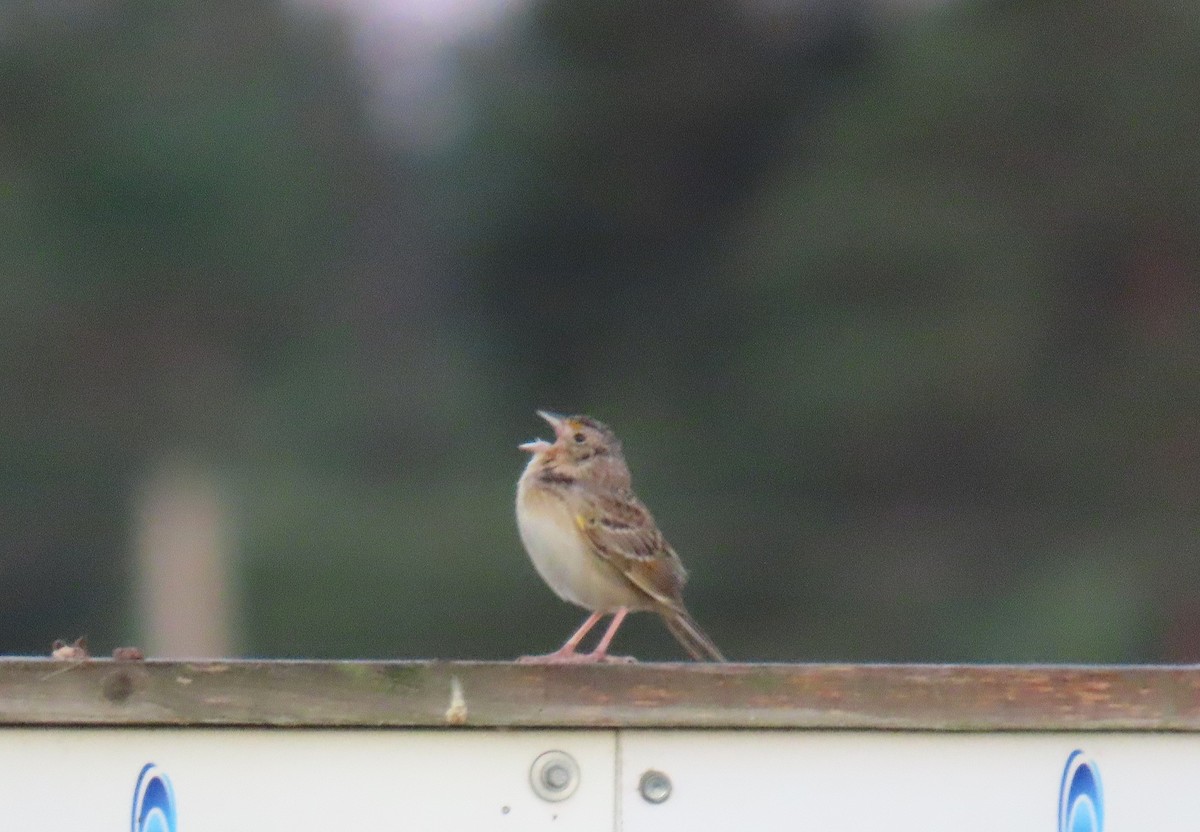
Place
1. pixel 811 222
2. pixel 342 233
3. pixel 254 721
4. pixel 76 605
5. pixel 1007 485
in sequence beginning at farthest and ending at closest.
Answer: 1. pixel 342 233
2. pixel 811 222
3. pixel 1007 485
4. pixel 76 605
5. pixel 254 721

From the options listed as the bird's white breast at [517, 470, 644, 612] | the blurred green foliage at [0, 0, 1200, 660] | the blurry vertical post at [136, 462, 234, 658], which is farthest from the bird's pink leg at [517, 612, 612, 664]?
the blurred green foliage at [0, 0, 1200, 660]

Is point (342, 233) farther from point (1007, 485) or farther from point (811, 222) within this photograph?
point (1007, 485)

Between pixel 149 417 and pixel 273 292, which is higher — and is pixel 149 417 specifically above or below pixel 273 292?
below

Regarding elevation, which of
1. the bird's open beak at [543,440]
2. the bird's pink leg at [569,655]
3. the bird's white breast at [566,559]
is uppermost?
the bird's open beak at [543,440]

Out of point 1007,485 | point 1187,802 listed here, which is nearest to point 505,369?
point 1007,485

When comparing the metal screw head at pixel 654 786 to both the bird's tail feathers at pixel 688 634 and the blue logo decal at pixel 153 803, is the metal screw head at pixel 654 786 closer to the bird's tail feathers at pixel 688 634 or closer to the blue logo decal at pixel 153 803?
the blue logo decal at pixel 153 803

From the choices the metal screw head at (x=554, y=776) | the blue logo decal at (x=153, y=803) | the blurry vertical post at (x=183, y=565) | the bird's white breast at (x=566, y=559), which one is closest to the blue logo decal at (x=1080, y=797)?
the metal screw head at (x=554, y=776)

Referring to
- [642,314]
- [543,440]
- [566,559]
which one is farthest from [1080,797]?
[642,314]
